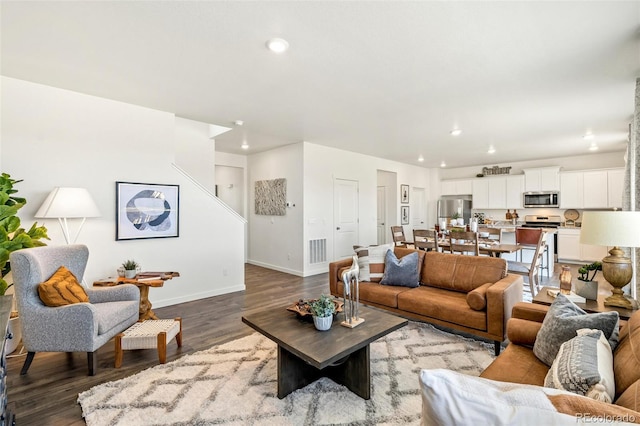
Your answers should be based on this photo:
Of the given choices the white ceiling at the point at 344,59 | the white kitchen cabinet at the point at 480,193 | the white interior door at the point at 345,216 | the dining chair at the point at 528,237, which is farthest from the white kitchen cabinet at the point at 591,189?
the white interior door at the point at 345,216

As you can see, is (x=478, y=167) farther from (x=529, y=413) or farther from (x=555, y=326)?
(x=529, y=413)

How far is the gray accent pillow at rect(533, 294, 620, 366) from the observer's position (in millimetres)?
1495

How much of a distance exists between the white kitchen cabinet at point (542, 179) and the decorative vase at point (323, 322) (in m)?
7.95

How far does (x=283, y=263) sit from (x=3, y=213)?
4.37 metres

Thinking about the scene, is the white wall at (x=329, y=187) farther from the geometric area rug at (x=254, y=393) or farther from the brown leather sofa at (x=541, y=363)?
the brown leather sofa at (x=541, y=363)

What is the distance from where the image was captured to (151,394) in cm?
214

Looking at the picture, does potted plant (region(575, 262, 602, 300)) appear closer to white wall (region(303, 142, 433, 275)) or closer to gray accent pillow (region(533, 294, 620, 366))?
gray accent pillow (region(533, 294, 620, 366))

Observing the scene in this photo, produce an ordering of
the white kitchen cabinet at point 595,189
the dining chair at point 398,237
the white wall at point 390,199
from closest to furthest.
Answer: the dining chair at point 398,237, the white kitchen cabinet at point 595,189, the white wall at point 390,199

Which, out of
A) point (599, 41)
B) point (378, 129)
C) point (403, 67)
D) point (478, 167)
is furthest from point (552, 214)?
point (403, 67)

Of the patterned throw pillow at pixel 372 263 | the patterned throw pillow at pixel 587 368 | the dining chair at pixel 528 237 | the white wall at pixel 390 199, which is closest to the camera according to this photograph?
the patterned throw pillow at pixel 587 368

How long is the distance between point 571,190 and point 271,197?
716 cm

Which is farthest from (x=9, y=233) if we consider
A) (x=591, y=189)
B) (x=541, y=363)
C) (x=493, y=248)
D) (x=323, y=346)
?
(x=591, y=189)

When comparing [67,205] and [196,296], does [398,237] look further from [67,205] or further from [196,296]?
[67,205]

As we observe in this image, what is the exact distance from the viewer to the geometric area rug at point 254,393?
6.22 feet
